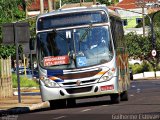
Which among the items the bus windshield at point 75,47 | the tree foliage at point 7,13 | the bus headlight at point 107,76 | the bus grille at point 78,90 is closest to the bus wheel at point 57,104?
the bus grille at point 78,90

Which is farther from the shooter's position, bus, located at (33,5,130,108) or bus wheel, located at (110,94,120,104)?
bus wheel, located at (110,94,120,104)

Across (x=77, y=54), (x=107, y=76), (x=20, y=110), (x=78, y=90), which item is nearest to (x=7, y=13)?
(x=20, y=110)

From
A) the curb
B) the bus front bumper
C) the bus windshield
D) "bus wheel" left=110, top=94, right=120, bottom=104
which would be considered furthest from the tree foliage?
"bus wheel" left=110, top=94, right=120, bottom=104

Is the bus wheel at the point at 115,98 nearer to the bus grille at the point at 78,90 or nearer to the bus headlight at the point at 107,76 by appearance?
the bus headlight at the point at 107,76

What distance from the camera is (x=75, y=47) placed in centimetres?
2366

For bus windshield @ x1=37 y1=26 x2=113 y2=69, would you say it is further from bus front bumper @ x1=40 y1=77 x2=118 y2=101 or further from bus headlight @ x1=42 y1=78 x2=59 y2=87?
bus front bumper @ x1=40 y1=77 x2=118 y2=101

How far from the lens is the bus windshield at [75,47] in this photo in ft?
77.5

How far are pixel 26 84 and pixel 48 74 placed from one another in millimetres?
25303

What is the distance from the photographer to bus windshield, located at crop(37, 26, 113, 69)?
930 inches

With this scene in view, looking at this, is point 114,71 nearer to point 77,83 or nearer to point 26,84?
point 77,83

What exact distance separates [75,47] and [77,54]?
26cm

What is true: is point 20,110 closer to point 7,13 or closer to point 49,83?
point 49,83

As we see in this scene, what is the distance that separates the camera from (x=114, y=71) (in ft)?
78.2

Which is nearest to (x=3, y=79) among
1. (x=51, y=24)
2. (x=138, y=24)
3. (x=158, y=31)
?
(x=51, y=24)
